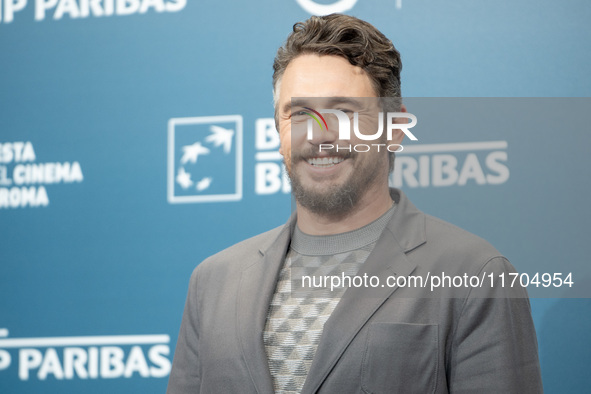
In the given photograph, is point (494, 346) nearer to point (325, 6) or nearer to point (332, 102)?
point (332, 102)

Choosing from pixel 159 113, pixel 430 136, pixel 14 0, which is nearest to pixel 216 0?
pixel 159 113

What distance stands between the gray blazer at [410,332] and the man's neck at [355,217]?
5cm

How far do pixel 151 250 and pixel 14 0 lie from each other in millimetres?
1044

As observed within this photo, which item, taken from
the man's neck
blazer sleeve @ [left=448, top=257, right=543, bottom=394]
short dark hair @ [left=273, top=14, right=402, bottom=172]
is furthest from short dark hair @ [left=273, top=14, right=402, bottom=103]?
blazer sleeve @ [left=448, top=257, right=543, bottom=394]

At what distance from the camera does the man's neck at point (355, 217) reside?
154cm

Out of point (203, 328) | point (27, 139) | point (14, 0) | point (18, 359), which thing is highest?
point (14, 0)

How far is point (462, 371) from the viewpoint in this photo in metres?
1.33

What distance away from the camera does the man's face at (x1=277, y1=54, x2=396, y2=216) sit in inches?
59.6

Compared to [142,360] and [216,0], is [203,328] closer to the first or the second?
[142,360]

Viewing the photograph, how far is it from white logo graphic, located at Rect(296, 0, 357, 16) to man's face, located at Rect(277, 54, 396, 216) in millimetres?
738

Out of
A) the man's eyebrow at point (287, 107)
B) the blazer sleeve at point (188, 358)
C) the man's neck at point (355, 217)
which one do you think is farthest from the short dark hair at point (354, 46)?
the blazer sleeve at point (188, 358)

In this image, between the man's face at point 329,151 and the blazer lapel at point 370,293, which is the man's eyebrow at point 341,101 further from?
the blazer lapel at point 370,293

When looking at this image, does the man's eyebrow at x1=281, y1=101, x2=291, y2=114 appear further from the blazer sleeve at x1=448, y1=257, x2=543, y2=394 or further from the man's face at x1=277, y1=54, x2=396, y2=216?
the blazer sleeve at x1=448, y1=257, x2=543, y2=394

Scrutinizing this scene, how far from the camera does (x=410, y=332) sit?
1.35 meters
